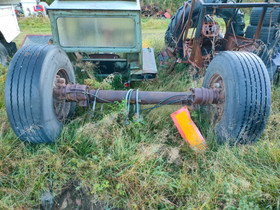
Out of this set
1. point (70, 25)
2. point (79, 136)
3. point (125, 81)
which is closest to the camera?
point (79, 136)

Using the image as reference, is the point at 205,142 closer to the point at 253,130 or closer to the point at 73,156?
the point at 253,130

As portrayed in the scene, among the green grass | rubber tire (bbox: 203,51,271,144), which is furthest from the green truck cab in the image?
rubber tire (bbox: 203,51,271,144)

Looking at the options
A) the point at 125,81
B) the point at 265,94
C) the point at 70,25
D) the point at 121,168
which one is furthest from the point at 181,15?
the point at 121,168

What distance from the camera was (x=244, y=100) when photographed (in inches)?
82.6

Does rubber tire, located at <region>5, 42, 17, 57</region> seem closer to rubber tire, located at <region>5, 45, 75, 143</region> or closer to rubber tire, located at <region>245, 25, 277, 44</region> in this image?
rubber tire, located at <region>5, 45, 75, 143</region>

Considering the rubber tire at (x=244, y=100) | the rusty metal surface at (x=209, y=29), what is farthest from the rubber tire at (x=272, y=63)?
the rubber tire at (x=244, y=100)

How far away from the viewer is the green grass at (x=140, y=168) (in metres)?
1.83

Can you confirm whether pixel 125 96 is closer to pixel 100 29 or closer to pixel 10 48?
pixel 100 29

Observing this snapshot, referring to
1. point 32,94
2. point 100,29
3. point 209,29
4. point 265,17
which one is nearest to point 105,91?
point 32,94

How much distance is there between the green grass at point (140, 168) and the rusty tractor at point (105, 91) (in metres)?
0.20

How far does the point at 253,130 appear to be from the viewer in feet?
7.14

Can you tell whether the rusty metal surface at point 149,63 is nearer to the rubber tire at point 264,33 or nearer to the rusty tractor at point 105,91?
the rusty tractor at point 105,91

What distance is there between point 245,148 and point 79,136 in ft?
5.96

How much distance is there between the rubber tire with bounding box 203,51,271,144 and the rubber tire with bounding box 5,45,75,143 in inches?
73.8
